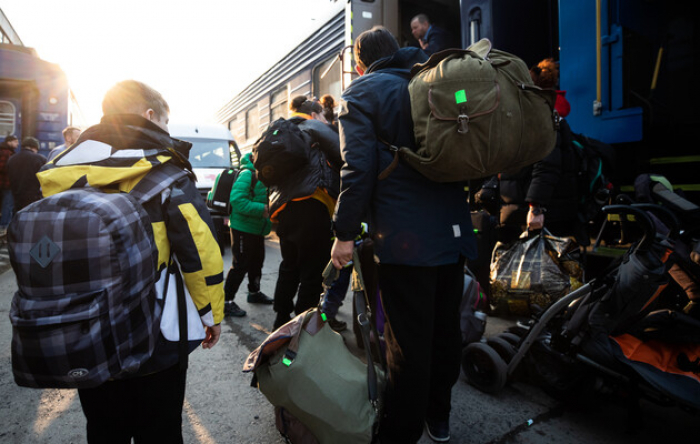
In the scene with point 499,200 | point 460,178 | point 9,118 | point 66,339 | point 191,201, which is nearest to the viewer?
point 66,339

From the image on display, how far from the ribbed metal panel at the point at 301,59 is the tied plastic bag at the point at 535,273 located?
149 inches

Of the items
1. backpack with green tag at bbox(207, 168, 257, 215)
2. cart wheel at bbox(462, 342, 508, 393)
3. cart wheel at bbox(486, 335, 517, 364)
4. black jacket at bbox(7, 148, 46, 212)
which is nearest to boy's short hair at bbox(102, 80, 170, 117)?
cart wheel at bbox(462, 342, 508, 393)

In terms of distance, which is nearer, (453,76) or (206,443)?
(453,76)

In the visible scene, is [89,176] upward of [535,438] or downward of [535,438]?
upward

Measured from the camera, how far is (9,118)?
802 cm

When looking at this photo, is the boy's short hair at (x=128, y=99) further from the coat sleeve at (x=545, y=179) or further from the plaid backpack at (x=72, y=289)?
the coat sleeve at (x=545, y=179)

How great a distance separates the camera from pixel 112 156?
4.11 feet

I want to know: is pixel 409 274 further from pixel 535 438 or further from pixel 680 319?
pixel 680 319

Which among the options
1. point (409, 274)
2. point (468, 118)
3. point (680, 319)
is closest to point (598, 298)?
point (680, 319)

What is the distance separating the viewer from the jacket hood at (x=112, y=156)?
1.20 m

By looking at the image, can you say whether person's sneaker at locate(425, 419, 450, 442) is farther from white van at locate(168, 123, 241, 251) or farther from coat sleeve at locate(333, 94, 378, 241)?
white van at locate(168, 123, 241, 251)

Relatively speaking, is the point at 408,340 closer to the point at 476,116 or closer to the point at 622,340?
the point at 476,116

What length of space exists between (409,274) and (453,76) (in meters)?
0.73

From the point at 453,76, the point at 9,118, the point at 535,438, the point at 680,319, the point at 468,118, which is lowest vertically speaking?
the point at 535,438
